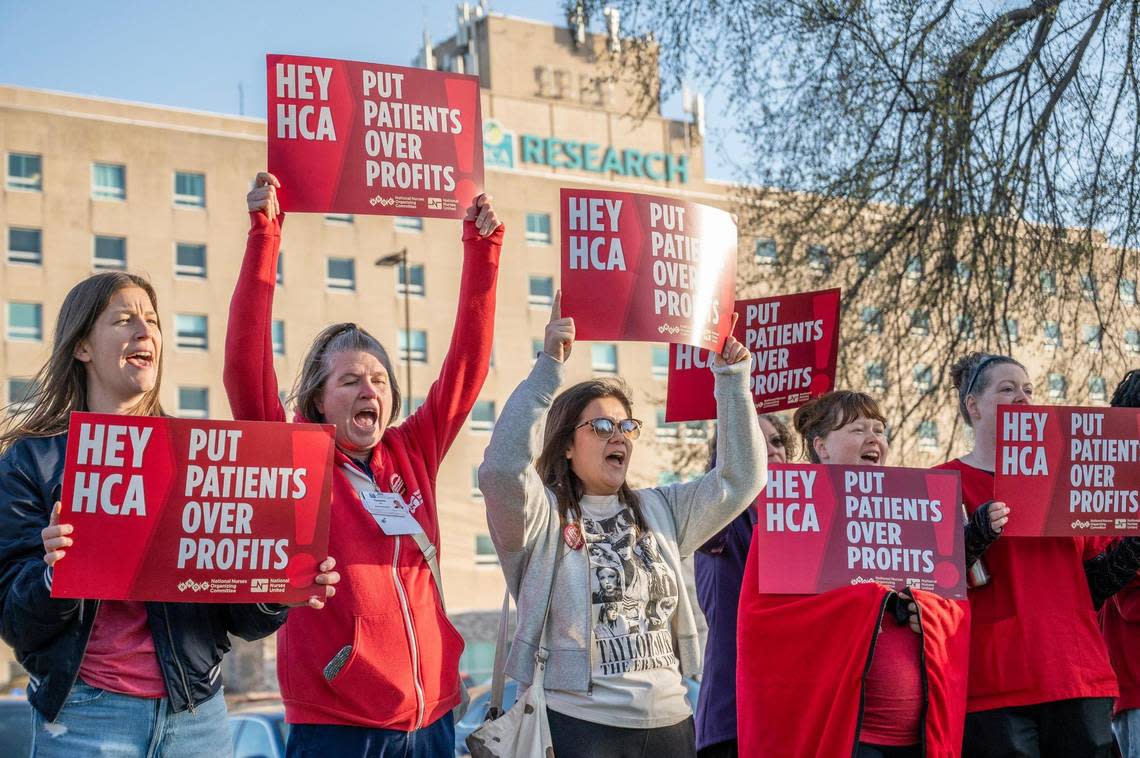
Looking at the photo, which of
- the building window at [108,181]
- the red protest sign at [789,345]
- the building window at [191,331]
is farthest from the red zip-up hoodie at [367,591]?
the building window at [108,181]

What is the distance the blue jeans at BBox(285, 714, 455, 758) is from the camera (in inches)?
154

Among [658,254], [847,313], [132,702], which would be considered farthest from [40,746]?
[847,313]

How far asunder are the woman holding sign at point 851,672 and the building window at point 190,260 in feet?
137

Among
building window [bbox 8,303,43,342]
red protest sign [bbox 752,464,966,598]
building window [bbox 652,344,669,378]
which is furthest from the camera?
building window [bbox 652,344,669,378]

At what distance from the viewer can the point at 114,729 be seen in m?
3.54

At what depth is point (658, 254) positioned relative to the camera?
15.9 feet

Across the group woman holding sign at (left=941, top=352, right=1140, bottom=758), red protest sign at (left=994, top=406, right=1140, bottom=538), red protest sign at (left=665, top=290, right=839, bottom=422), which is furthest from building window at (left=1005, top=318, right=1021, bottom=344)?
woman holding sign at (left=941, top=352, right=1140, bottom=758)

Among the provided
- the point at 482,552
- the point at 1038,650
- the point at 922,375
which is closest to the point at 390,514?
the point at 1038,650

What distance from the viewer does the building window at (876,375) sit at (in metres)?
10.5

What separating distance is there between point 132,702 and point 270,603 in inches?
17.4

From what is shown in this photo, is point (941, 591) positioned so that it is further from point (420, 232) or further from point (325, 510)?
point (420, 232)

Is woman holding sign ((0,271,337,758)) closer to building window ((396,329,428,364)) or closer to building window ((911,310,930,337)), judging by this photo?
building window ((911,310,930,337))

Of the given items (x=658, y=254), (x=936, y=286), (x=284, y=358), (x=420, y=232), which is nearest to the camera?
(x=658, y=254)

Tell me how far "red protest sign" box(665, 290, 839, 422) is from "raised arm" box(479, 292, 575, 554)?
1.77m
